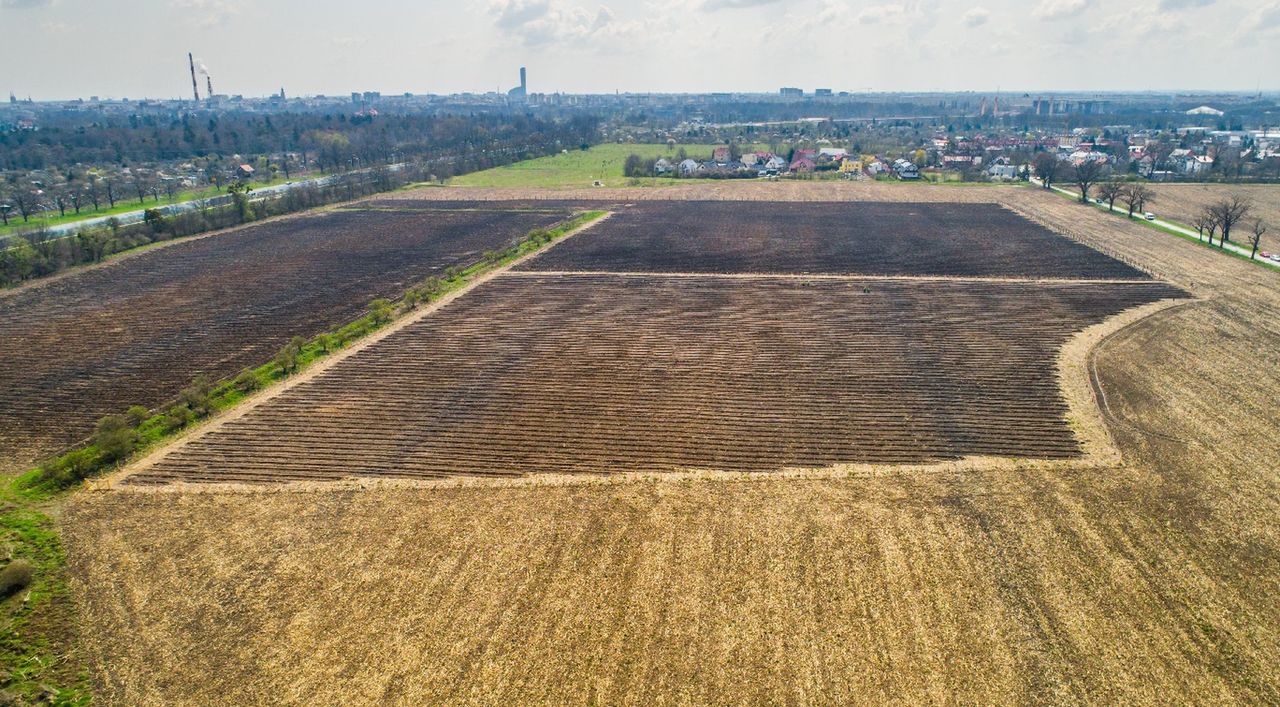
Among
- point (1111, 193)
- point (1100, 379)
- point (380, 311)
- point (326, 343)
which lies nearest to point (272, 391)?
point (326, 343)

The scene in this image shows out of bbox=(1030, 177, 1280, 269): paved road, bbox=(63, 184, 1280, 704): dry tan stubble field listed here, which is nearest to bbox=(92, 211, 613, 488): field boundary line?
bbox=(63, 184, 1280, 704): dry tan stubble field

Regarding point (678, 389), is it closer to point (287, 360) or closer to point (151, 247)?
point (287, 360)

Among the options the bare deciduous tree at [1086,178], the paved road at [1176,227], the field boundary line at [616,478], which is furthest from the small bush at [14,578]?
the bare deciduous tree at [1086,178]

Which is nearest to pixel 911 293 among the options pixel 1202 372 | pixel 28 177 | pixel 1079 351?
pixel 1079 351

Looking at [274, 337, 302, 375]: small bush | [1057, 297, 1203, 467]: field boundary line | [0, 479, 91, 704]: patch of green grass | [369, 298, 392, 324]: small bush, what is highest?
[369, 298, 392, 324]: small bush

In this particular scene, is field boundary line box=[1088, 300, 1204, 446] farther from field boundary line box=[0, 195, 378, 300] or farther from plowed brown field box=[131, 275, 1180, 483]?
field boundary line box=[0, 195, 378, 300]

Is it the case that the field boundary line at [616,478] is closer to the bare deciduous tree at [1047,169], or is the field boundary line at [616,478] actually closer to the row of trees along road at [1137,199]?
the row of trees along road at [1137,199]
